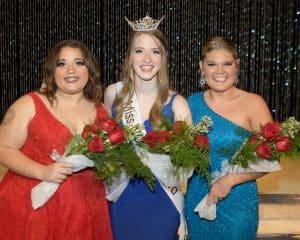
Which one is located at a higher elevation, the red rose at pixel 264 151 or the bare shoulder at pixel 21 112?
the bare shoulder at pixel 21 112

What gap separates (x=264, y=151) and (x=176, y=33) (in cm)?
522

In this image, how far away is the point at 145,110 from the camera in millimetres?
2537

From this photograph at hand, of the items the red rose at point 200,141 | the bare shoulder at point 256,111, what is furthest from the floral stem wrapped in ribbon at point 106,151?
the bare shoulder at point 256,111

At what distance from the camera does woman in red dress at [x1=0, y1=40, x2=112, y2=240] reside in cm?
216

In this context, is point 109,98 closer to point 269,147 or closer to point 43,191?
point 43,191

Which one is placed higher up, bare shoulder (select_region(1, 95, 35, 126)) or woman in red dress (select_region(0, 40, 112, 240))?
bare shoulder (select_region(1, 95, 35, 126))

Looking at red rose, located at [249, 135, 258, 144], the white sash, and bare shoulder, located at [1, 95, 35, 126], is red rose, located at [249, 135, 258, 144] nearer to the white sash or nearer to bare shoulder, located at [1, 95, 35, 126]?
the white sash

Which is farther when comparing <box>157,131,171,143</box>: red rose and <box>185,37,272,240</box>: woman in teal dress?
<box>185,37,272,240</box>: woman in teal dress

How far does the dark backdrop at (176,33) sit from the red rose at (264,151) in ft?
16.9

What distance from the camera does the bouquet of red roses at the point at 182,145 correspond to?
80.8 inches

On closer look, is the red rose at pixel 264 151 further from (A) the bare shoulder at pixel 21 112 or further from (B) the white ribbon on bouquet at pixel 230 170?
(A) the bare shoulder at pixel 21 112

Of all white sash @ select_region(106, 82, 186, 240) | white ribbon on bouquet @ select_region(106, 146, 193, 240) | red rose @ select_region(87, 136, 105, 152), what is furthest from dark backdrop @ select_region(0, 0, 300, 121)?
red rose @ select_region(87, 136, 105, 152)

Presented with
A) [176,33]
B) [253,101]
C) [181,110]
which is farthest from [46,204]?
[176,33]

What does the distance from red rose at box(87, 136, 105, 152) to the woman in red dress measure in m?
0.19
